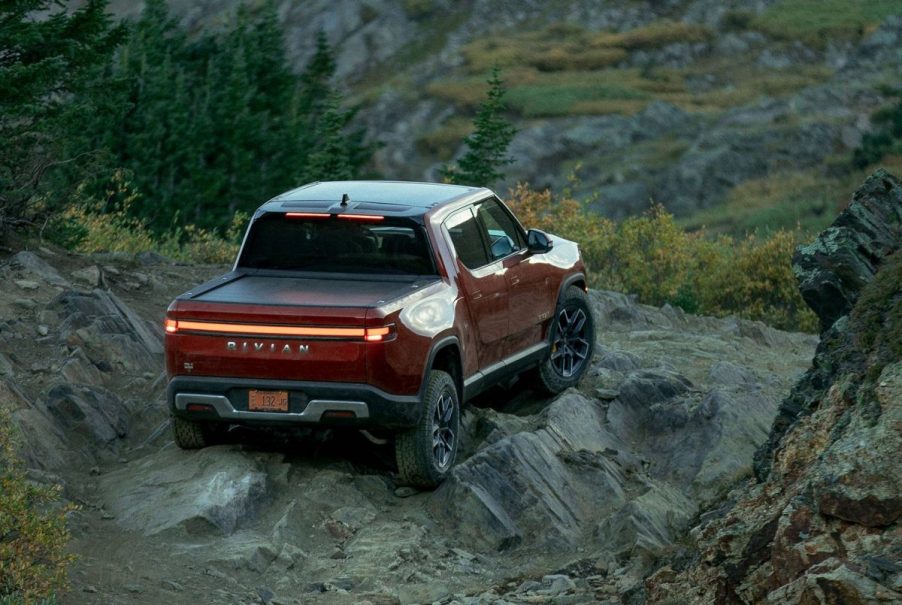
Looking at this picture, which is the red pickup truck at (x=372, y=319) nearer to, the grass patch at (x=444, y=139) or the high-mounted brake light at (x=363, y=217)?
the high-mounted brake light at (x=363, y=217)

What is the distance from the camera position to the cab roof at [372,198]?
34.5ft

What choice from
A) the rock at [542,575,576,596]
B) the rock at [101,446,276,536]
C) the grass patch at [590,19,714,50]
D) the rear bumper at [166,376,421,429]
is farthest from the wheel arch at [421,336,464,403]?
the grass patch at [590,19,714,50]

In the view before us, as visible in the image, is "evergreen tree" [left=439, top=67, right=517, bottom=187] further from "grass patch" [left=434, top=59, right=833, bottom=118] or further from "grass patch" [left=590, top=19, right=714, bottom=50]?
"grass patch" [left=590, top=19, right=714, bottom=50]

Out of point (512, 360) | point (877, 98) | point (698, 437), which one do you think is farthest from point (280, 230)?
point (877, 98)

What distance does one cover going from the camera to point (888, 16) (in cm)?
8869

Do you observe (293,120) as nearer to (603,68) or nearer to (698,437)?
(603,68)

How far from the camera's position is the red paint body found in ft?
31.0

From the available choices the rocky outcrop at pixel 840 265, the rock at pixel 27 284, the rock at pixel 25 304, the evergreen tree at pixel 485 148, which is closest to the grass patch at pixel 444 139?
the evergreen tree at pixel 485 148

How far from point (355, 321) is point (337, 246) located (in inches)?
49.1

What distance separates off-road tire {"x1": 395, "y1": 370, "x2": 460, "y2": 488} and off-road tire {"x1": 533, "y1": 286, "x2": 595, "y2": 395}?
1934 millimetres

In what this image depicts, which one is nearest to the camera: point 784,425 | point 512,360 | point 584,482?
point 784,425

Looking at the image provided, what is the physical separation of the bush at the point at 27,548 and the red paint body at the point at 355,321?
1.77 meters

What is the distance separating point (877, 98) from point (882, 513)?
71.8 m

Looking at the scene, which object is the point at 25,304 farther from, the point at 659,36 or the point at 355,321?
the point at 659,36
